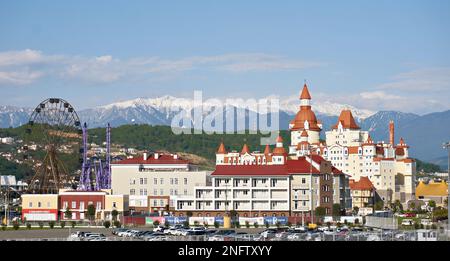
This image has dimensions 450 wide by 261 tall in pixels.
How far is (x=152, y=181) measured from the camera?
104 m

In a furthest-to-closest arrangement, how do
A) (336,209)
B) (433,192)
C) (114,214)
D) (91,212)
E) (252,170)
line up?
(433,192) < (336,209) < (252,170) < (91,212) < (114,214)

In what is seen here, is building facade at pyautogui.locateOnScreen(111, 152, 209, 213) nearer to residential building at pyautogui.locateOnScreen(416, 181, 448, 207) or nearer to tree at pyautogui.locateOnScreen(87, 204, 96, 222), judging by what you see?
tree at pyautogui.locateOnScreen(87, 204, 96, 222)

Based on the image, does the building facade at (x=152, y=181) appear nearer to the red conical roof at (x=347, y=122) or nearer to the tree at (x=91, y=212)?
the tree at (x=91, y=212)

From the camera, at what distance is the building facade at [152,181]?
10150 cm

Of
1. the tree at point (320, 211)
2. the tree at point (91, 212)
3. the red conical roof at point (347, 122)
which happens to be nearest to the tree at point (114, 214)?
the tree at point (91, 212)

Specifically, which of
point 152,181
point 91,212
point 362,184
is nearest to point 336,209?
point 152,181

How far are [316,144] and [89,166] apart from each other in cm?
4499

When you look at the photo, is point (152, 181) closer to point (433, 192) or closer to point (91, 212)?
point (91, 212)

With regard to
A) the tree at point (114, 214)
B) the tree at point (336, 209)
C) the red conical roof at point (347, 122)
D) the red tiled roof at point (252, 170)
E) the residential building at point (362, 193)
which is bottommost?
the tree at point (114, 214)

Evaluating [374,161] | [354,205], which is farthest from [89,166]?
[374,161]
